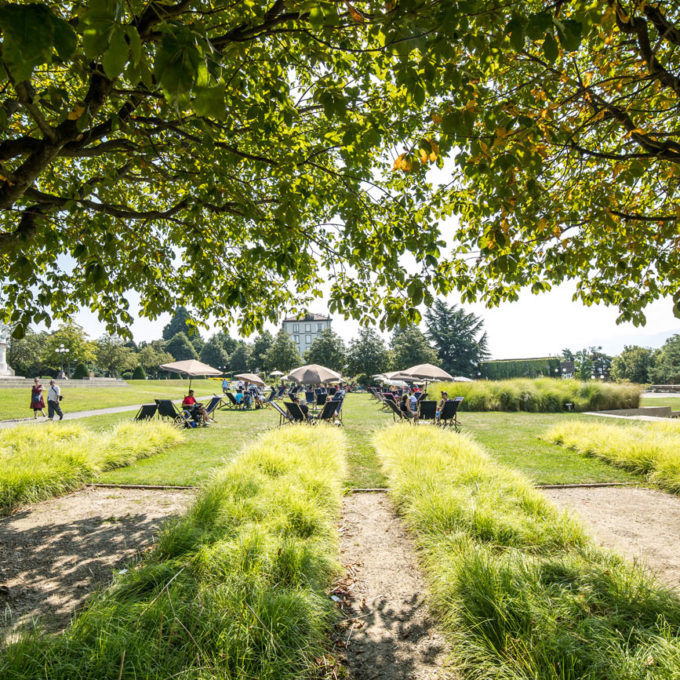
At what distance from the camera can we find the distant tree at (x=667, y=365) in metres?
55.8

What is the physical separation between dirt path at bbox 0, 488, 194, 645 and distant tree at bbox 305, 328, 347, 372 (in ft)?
154

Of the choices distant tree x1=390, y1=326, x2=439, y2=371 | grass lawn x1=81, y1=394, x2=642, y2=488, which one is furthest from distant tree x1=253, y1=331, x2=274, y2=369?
grass lawn x1=81, y1=394, x2=642, y2=488

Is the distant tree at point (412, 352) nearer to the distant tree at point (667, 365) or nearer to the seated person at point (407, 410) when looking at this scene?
the distant tree at point (667, 365)

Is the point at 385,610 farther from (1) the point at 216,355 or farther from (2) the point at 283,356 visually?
(1) the point at 216,355

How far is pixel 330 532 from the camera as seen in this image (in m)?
4.43

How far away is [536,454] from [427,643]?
7754mm

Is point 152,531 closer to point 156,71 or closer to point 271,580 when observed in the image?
point 271,580

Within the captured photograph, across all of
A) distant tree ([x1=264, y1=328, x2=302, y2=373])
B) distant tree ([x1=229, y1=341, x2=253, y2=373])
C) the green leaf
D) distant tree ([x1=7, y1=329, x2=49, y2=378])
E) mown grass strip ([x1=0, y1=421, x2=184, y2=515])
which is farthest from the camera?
distant tree ([x1=229, y1=341, x2=253, y2=373])

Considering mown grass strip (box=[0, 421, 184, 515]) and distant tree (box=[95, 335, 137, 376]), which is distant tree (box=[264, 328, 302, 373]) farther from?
mown grass strip (box=[0, 421, 184, 515])

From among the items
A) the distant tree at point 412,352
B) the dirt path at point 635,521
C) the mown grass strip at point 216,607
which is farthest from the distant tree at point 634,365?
the mown grass strip at point 216,607

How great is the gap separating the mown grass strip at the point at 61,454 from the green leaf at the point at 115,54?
21.8ft

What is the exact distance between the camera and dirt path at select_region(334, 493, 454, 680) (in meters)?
2.71

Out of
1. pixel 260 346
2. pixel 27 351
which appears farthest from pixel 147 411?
pixel 260 346

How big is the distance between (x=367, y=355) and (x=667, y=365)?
46205 mm
